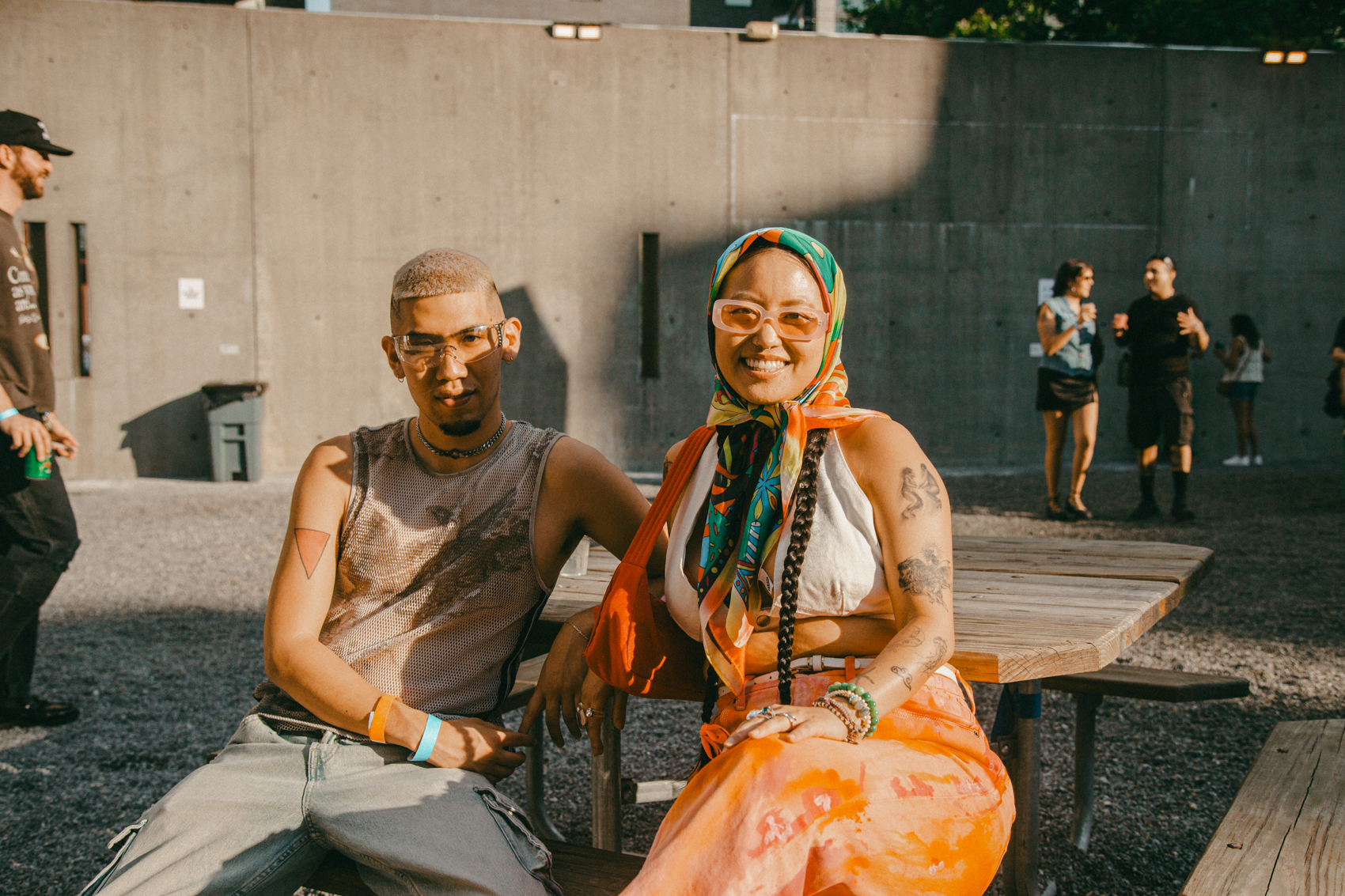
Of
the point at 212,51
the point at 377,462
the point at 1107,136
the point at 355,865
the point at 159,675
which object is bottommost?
the point at 159,675

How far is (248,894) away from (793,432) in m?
1.17

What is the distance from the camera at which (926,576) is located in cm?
157

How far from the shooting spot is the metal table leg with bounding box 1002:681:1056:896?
2258 millimetres

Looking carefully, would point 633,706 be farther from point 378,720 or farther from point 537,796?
point 378,720

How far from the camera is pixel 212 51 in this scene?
11.3 meters

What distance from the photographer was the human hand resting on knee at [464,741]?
178 cm

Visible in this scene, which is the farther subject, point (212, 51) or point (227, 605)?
point (212, 51)

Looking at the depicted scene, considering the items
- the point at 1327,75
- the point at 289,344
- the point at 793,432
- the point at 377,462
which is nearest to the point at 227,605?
the point at 377,462

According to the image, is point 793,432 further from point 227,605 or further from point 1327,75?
point 1327,75

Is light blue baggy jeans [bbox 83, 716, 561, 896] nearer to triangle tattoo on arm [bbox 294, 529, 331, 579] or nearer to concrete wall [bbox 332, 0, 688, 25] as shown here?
triangle tattoo on arm [bbox 294, 529, 331, 579]

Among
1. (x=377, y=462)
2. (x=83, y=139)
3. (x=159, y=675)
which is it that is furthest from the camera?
(x=83, y=139)

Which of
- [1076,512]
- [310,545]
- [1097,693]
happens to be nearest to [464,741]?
[310,545]

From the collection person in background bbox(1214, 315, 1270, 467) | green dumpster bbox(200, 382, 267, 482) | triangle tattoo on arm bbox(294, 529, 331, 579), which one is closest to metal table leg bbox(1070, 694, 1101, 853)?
triangle tattoo on arm bbox(294, 529, 331, 579)

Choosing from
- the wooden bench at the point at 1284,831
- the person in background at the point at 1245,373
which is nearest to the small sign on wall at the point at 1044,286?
the person in background at the point at 1245,373
